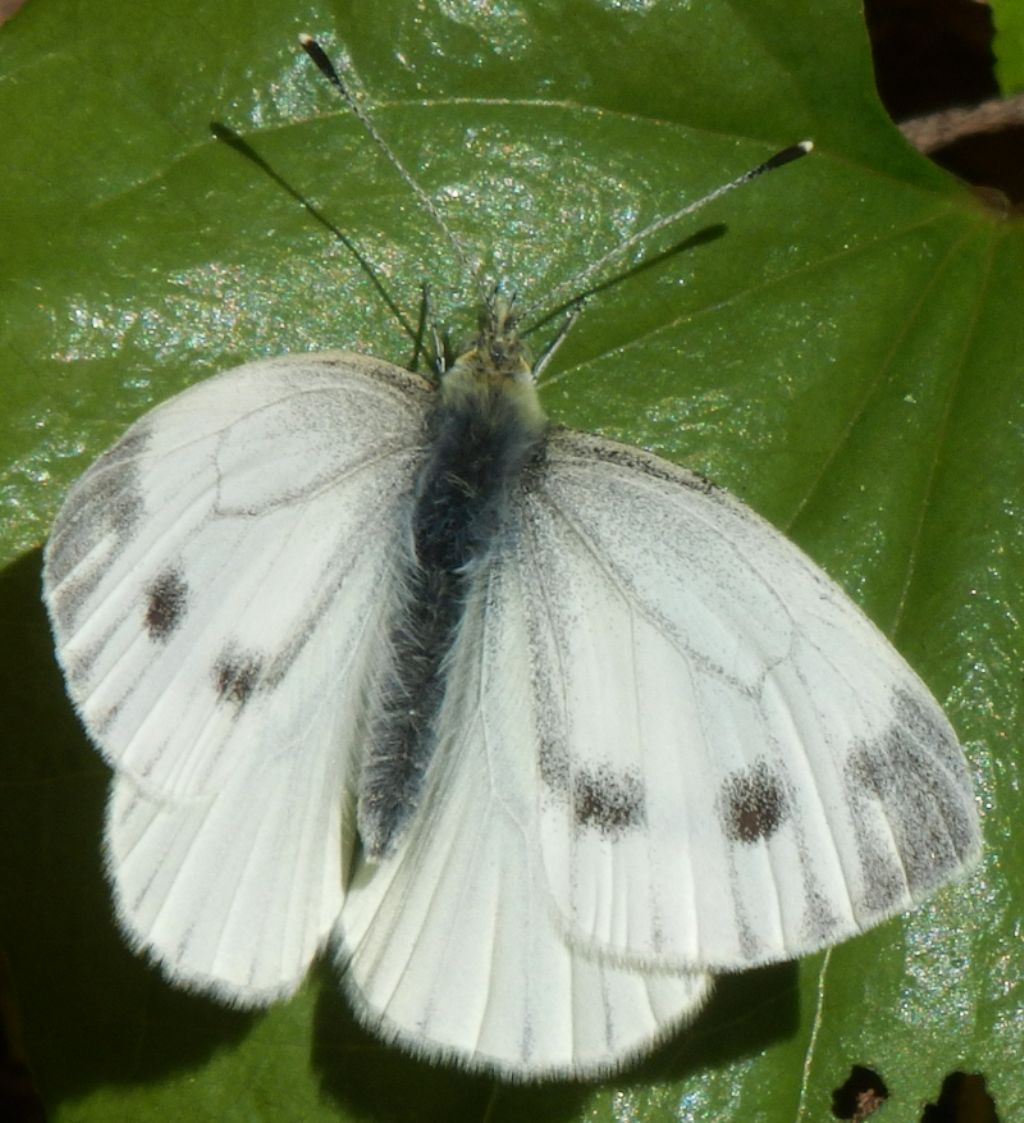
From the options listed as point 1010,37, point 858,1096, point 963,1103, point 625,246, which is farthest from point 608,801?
point 1010,37

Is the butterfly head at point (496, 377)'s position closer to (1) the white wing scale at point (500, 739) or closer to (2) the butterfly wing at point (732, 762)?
(1) the white wing scale at point (500, 739)

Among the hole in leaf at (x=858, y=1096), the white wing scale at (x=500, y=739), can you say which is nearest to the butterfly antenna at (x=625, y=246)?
the white wing scale at (x=500, y=739)

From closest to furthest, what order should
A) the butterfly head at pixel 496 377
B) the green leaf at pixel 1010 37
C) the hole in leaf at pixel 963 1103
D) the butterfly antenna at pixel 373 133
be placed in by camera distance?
the butterfly head at pixel 496 377
the butterfly antenna at pixel 373 133
the green leaf at pixel 1010 37
the hole in leaf at pixel 963 1103

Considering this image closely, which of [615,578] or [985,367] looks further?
[985,367]

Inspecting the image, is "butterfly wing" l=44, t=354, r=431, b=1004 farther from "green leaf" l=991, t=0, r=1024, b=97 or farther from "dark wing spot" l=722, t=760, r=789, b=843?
"green leaf" l=991, t=0, r=1024, b=97

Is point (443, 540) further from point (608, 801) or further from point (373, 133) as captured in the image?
point (373, 133)

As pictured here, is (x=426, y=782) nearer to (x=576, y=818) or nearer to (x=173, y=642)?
(x=576, y=818)


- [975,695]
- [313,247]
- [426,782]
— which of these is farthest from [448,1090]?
[313,247]
